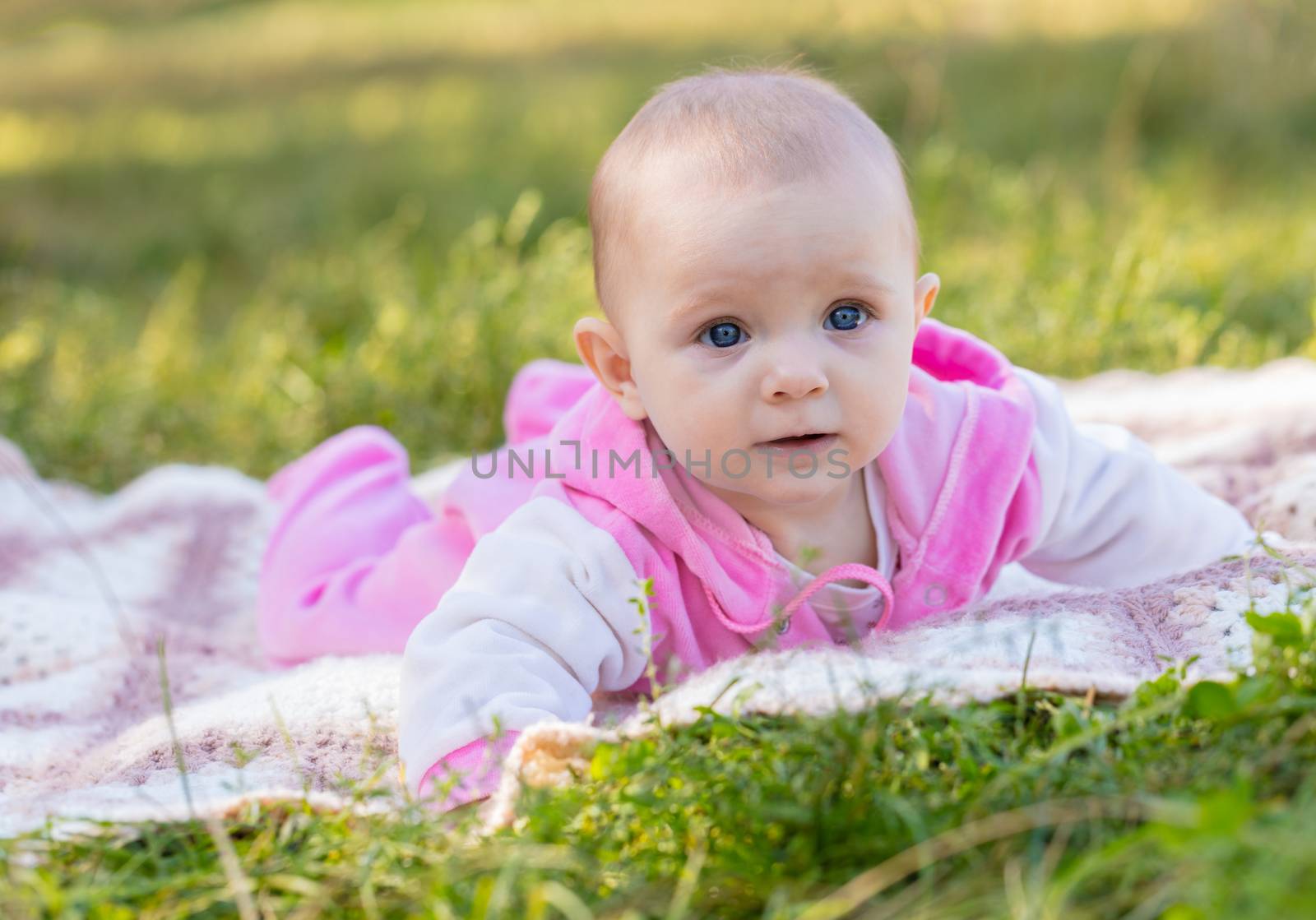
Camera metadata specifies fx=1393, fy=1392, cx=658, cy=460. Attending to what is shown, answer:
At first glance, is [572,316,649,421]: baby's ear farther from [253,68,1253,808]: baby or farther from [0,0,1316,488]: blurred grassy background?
[0,0,1316,488]: blurred grassy background

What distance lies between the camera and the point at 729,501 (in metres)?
2.09

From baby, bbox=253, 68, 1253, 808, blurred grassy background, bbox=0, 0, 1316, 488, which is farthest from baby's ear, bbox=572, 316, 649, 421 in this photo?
blurred grassy background, bbox=0, 0, 1316, 488

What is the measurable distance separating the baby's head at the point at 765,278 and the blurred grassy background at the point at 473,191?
114cm

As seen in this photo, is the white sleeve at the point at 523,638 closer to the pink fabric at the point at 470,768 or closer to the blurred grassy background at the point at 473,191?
the pink fabric at the point at 470,768

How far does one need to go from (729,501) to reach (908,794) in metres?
0.77

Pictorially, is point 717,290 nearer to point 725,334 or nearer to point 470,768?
point 725,334

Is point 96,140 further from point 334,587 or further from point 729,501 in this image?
point 729,501

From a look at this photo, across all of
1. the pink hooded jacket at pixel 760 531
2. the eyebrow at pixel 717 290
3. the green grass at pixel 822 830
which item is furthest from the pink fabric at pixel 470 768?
the eyebrow at pixel 717 290

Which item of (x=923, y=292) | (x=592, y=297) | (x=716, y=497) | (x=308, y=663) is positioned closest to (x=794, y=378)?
(x=716, y=497)

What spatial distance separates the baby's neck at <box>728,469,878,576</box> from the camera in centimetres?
209

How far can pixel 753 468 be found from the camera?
1930mm

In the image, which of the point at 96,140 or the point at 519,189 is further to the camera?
the point at 96,140

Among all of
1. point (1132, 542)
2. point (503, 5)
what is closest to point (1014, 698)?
point (1132, 542)

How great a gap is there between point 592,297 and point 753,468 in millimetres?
2094
